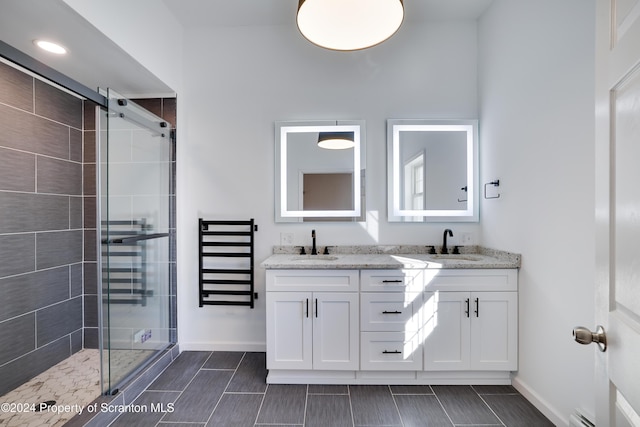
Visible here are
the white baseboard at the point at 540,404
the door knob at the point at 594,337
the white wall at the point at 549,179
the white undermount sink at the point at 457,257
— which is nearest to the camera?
the door knob at the point at 594,337

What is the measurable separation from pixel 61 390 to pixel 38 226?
1193 millimetres

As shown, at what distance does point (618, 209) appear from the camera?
690mm

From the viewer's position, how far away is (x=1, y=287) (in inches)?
76.6

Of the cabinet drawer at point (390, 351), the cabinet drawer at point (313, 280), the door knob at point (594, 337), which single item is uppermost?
the door knob at point (594, 337)

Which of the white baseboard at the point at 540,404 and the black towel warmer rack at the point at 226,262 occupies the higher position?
the black towel warmer rack at the point at 226,262

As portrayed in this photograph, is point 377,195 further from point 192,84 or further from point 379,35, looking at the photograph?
point 192,84

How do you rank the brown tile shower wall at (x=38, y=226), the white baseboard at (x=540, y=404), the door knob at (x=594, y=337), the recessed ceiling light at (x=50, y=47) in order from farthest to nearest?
the brown tile shower wall at (x=38, y=226)
the recessed ceiling light at (x=50, y=47)
the white baseboard at (x=540, y=404)
the door knob at (x=594, y=337)

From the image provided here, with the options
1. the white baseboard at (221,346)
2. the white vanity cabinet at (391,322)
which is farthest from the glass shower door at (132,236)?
the white vanity cabinet at (391,322)

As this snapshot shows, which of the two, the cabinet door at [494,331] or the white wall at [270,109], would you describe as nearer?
the cabinet door at [494,331]

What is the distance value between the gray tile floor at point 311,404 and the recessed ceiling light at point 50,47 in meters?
2.33

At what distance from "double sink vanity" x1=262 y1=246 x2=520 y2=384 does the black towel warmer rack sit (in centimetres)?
56

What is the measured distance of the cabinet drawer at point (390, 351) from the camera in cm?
202

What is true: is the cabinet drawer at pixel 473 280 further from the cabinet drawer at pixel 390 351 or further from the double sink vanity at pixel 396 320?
the cabinet drawer at pixel 390 351

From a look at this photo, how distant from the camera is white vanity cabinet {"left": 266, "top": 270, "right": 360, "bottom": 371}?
2035 mm
